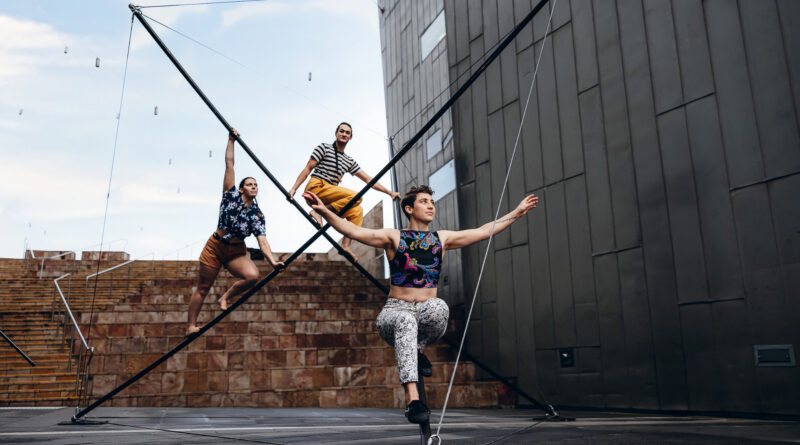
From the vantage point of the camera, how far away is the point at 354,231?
309cm

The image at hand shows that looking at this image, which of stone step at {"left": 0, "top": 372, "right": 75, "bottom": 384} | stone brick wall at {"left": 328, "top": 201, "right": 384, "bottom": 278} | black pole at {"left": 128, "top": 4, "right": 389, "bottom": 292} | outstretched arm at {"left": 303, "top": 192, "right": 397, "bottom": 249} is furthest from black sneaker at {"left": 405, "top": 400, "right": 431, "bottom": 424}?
stone brick wall at {"left": 328, "top": 201, "right": 384, "bottom": 278}

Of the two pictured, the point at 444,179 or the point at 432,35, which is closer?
the point at 444,179

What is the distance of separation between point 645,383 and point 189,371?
192 inches

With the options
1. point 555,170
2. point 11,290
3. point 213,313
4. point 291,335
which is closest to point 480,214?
point 555,170

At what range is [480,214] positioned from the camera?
8414 mm

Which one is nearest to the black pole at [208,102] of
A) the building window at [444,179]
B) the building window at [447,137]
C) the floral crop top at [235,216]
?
the floral crop top at [235,216]

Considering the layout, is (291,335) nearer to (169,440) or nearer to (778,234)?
(169,440)

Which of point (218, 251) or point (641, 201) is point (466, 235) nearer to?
point (218, 251)

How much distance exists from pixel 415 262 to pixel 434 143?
287 inches

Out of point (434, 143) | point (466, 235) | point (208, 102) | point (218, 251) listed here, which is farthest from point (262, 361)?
point (434, 143)

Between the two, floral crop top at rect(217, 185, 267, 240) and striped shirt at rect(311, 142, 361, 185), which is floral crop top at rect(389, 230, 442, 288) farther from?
striped shirt at rect(311, 142, 361, 185)

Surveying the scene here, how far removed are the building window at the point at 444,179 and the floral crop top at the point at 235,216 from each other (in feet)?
15.4

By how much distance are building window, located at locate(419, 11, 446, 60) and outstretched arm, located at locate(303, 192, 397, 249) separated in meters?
7.67

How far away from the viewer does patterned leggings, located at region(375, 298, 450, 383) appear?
277cm
